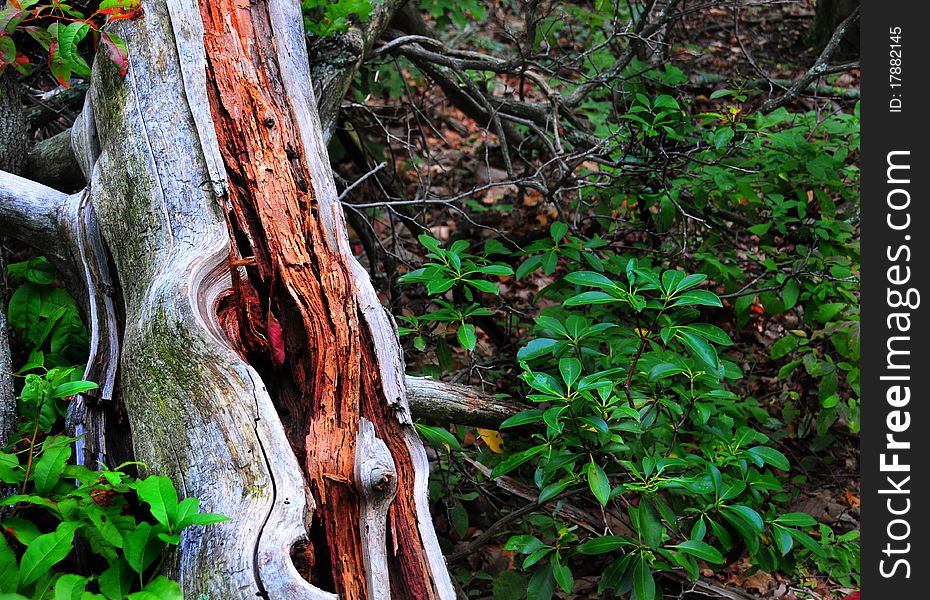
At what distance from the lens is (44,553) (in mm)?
1821

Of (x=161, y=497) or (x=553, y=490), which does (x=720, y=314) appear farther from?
(x=161, y=497)

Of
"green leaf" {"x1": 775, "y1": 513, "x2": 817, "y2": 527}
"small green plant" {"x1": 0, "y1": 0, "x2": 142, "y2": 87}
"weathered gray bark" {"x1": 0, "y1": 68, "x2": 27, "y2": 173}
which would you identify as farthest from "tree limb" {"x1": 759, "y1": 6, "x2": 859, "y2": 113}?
"weathered gray bark" {"x1": 0, "y1": 68, "x2": 27, "y2": 173}

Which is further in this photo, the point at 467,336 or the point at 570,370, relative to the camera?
the point at 467,336

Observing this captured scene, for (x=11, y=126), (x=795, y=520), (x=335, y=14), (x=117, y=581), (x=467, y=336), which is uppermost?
(x=335, y=14)

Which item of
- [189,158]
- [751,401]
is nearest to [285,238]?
[189,158]

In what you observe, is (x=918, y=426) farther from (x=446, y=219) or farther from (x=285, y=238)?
(x=446, y=219)

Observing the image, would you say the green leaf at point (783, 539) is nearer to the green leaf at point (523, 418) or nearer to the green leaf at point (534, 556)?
the green leaf at point (534, 556)

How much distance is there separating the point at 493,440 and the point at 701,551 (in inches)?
39.9

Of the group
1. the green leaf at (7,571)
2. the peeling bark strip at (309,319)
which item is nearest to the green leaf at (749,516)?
the peeling bark strip at (309,319)

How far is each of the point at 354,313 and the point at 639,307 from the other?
1.03 m

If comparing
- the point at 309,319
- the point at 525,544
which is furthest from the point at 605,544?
the point at 309,319

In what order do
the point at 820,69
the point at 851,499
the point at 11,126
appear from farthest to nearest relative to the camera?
1. the point at 851,499
2. the point at 820,69
3. the point at 11,126

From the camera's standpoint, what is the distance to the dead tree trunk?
6.68 feet

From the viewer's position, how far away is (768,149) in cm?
410
